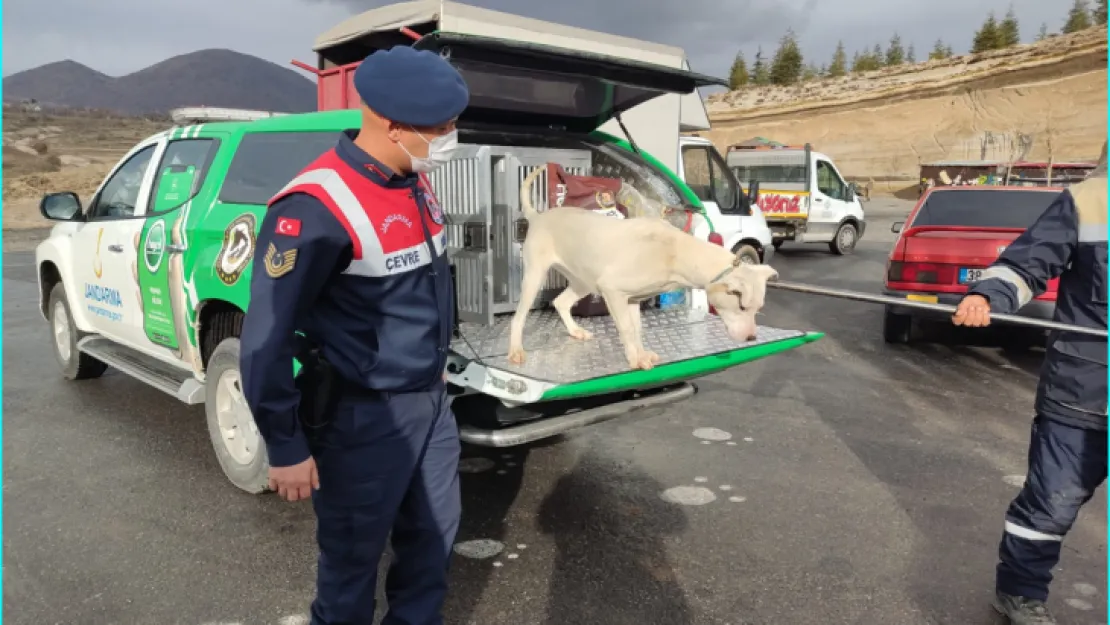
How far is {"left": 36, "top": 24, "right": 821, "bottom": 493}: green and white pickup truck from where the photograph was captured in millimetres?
3689

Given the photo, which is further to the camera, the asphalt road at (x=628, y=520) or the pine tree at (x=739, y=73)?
the pine tree at (x=739, y=73)

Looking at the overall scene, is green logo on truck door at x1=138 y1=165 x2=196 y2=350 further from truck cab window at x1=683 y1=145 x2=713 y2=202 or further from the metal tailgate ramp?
truck cab window at x1=683 y1=145 x2=713 y2=202

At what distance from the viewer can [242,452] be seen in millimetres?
4074

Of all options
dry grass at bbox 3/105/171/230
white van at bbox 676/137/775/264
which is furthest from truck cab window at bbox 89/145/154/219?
white van at bbox 676/137/775/264

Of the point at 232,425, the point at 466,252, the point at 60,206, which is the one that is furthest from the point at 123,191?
the point at 466,252

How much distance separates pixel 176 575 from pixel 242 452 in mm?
917

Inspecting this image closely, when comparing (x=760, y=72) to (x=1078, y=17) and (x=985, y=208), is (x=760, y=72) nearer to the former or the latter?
(x=1078, y=17)

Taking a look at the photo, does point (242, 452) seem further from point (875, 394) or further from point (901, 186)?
point (901, 186)

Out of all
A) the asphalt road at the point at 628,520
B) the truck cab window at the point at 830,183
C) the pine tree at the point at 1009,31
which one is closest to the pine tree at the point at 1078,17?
the pine tree at the point at 1009,31

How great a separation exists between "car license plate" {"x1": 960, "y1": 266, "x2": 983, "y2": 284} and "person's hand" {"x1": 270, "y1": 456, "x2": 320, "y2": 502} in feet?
22.3

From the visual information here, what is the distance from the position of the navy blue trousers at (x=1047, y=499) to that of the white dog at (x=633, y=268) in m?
1.28

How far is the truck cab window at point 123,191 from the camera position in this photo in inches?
198

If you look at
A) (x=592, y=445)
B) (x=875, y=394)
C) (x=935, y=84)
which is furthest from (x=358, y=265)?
(x=935, y=84)

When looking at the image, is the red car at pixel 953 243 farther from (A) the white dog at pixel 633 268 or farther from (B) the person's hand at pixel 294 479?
(B) the person's hand at pixel 294 479
